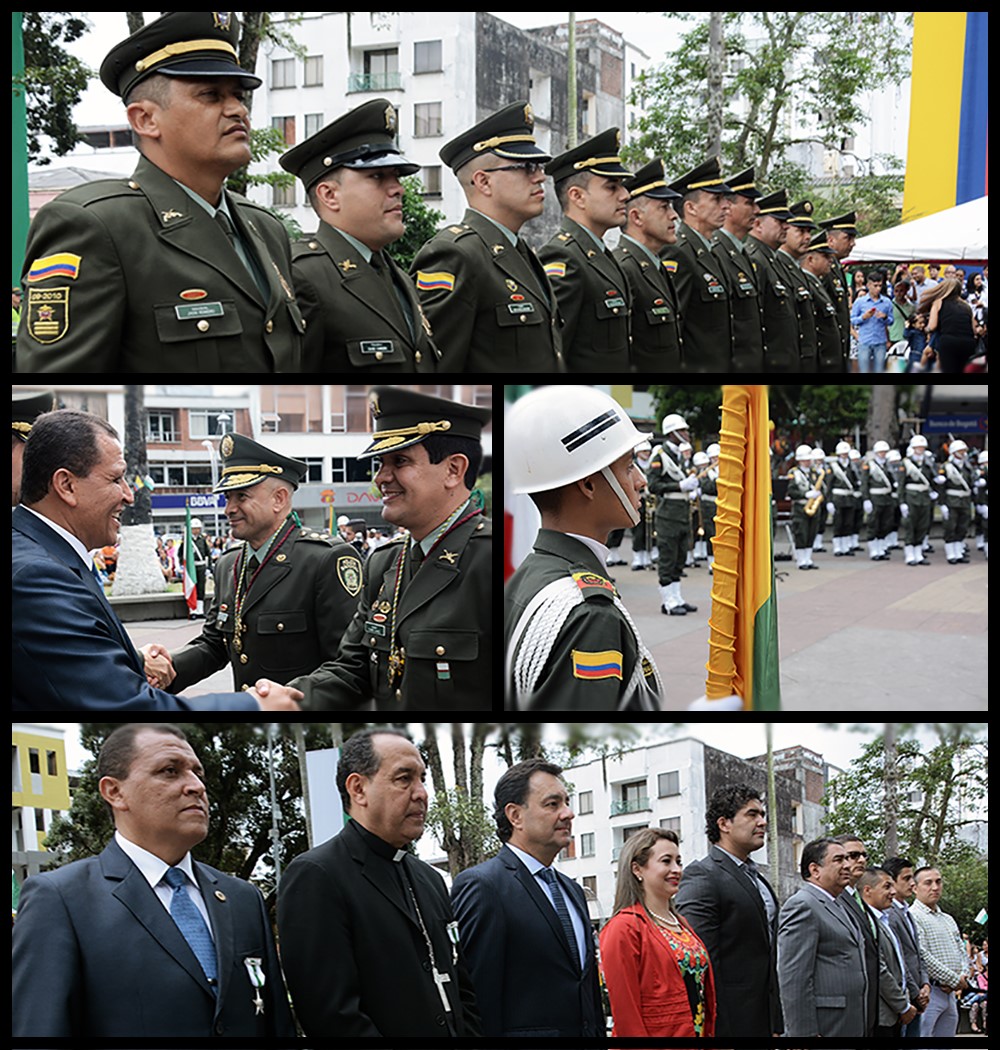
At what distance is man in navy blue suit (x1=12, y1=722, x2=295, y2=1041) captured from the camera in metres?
3.94

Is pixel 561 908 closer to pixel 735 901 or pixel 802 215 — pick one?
pixel 735 901

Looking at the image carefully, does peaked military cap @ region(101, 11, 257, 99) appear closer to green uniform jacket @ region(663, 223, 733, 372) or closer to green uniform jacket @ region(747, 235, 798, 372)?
green uniform jacket @ region(663, 223, 733, 372)

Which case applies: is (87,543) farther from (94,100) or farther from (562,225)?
(562,225)

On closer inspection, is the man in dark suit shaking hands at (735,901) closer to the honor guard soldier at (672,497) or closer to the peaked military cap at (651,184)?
the honor guard soldier at (672,497)

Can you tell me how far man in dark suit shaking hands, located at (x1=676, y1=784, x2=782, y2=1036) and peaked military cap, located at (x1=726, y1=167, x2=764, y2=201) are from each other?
6.31 feet

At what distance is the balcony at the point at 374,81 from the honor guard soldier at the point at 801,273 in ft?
4.59

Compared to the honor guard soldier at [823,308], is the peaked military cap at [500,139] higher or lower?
higher

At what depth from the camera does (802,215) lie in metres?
5.02

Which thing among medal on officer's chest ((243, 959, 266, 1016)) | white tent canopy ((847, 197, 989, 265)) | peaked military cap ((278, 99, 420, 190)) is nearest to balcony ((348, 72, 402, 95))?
peaked military cap ((278, 99, 420, 190))

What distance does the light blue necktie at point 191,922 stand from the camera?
158 inches

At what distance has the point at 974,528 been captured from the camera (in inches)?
168

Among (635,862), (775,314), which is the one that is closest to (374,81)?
(775,314)

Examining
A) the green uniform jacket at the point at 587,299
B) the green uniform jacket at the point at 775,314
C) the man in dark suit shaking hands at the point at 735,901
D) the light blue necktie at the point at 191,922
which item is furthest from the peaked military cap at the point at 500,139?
the light blue necktie at the point at 191,922

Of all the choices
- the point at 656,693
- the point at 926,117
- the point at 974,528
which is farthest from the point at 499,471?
the point at 926,117
